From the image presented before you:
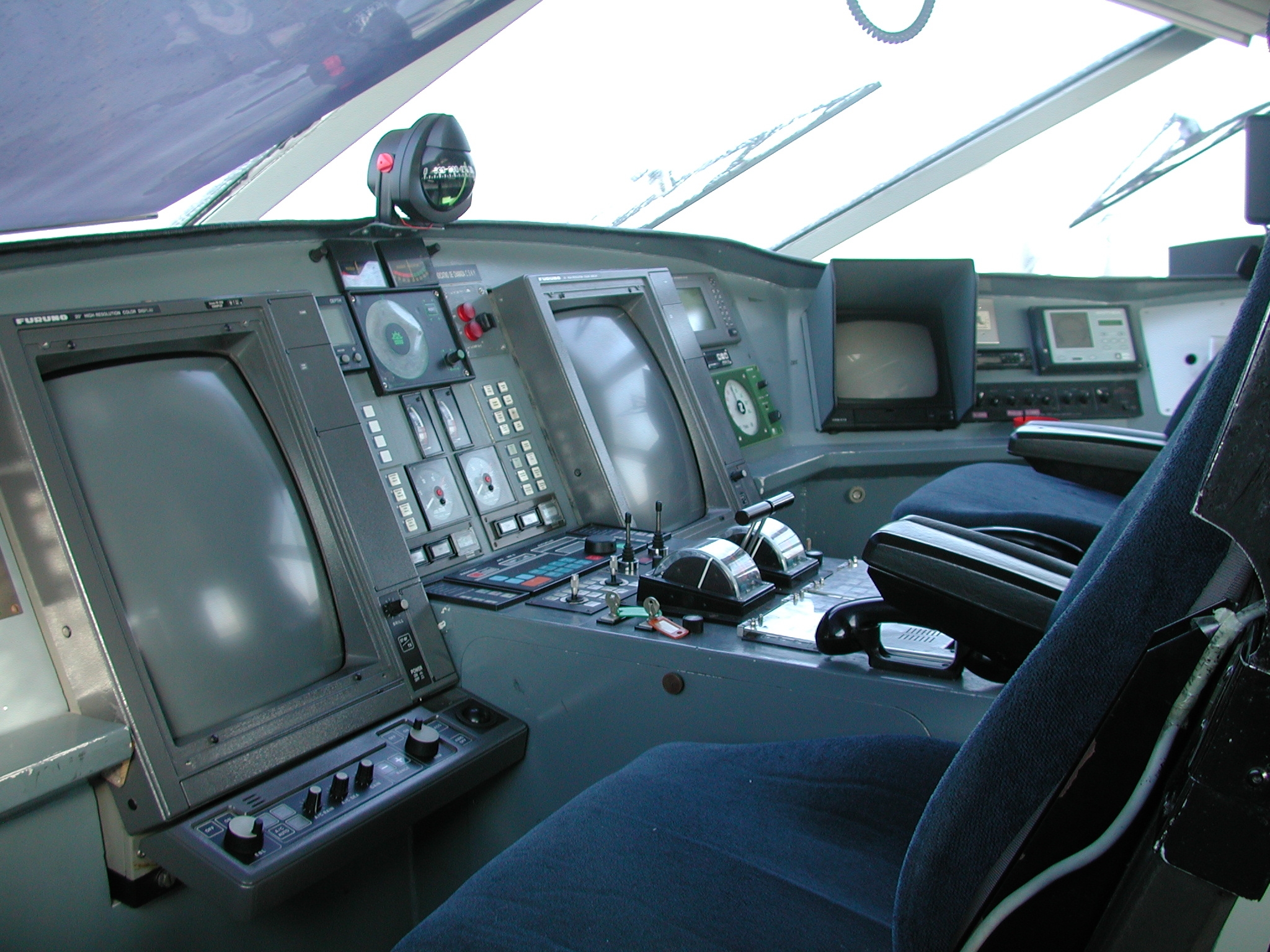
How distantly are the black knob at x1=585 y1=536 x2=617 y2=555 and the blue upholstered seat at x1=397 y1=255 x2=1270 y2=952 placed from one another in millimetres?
669

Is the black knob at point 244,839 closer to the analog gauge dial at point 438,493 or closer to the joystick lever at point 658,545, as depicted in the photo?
the analog gauge dial at point 438,493

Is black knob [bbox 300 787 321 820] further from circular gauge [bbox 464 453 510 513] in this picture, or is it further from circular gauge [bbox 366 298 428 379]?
circular gauge [bbox 366 298 428 379]

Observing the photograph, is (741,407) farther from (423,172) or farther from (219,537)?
(219,537)

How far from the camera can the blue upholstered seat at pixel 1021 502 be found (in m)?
1.87

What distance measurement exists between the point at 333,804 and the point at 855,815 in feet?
2.26

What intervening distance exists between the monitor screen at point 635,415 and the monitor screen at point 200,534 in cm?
79

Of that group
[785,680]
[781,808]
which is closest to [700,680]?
[785,680]

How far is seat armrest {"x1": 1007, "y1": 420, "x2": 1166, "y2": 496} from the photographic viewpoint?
1.98 meters

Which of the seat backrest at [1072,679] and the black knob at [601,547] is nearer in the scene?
the seat backrest at [1072,679]

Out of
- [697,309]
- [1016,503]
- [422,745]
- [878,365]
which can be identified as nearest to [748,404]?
[697,309]

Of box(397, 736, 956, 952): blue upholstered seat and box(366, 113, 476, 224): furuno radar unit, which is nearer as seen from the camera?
box(397, 736, 956, 952): blue upholstered seat

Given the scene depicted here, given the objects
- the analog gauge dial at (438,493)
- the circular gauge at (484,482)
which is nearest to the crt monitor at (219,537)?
the analog gauge dial at (438,493)

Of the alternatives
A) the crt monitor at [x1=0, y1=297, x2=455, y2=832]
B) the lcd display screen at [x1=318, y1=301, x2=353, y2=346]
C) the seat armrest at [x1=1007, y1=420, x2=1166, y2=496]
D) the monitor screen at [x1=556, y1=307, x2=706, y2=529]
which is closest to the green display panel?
the monitor screen at [x1=556, y1=307, x2=706, y2=529]

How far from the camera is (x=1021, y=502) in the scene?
2.00m
